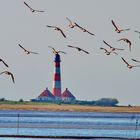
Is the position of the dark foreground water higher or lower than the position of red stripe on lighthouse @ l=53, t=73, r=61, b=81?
lower

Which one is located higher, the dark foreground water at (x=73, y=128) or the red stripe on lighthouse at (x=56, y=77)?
the red stripe on lighthouse at (x=56, y=77)

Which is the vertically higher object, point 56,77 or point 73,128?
point 56,77

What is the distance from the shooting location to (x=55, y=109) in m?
197

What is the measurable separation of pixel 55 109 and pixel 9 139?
11728 cm

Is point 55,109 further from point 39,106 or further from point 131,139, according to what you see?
point 131,139

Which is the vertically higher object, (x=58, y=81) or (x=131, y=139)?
(x=58, y=81)

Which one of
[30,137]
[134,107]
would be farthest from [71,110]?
[30,137]

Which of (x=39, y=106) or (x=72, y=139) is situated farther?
(x=39, y=106)

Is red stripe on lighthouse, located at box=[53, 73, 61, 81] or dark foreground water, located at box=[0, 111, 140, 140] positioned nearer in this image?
dark foreground water, located at box=[0, 111, 140, 140]

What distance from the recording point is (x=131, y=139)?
8012 centimetres

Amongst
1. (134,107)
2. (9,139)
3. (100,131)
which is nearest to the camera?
(9,139)

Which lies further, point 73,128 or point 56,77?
point 56,77

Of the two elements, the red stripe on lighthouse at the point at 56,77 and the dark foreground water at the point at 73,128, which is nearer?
the dark foreground water at the point at 73,128

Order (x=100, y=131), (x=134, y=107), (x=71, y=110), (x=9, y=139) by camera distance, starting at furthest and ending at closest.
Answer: (x=71, y=110), (x=134, y=107), (x=100, y=131), (x=9, y=139)
